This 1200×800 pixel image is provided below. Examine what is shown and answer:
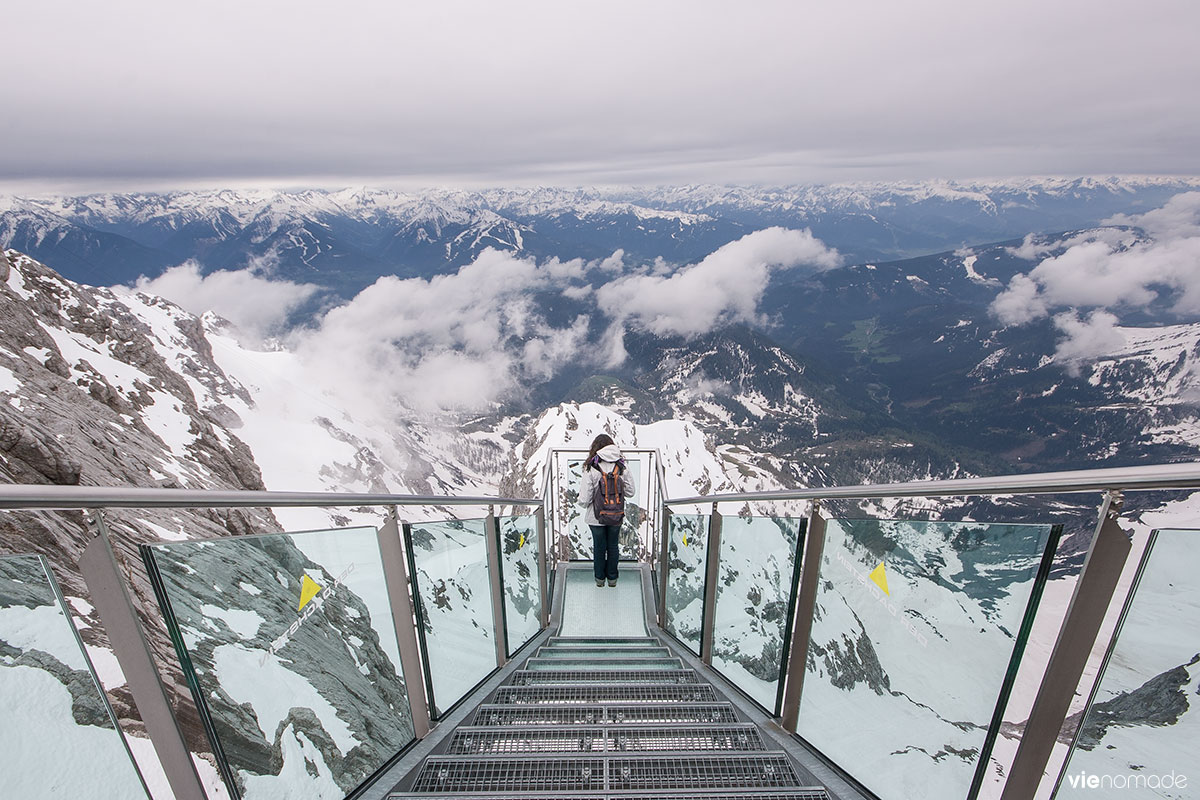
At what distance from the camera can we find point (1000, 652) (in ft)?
7.17

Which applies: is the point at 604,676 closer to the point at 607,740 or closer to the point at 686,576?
the point at 607,740

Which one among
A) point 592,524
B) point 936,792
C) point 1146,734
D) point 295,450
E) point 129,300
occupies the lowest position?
point 295,450

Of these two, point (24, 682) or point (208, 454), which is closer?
point (24, 682)

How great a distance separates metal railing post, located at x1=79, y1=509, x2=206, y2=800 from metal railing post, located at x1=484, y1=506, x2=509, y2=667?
3.17 metres

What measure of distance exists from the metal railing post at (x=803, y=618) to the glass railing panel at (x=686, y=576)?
6.87 ft

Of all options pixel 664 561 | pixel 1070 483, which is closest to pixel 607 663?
pixel 664 561

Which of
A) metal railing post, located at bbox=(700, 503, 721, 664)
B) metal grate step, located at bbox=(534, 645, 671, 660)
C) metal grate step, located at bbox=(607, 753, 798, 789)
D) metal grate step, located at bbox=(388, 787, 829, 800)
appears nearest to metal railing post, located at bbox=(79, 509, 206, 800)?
metal grate step, located at bbox=(388, 787, 829, 800)

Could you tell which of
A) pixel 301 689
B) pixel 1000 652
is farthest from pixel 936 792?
pixel 301 689

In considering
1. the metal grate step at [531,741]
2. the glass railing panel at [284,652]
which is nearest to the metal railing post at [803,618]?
the metal grate step at [531,741]

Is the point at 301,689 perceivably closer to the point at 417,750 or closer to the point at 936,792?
the point at 417,750

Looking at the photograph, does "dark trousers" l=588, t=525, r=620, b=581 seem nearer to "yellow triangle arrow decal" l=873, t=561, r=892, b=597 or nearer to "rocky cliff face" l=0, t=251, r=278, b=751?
"rocky cliff face" l=0, t=251, r=278, b=751

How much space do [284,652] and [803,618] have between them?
8.93ft

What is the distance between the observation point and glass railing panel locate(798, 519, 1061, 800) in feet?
7.17

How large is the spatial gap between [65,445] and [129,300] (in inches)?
4930
